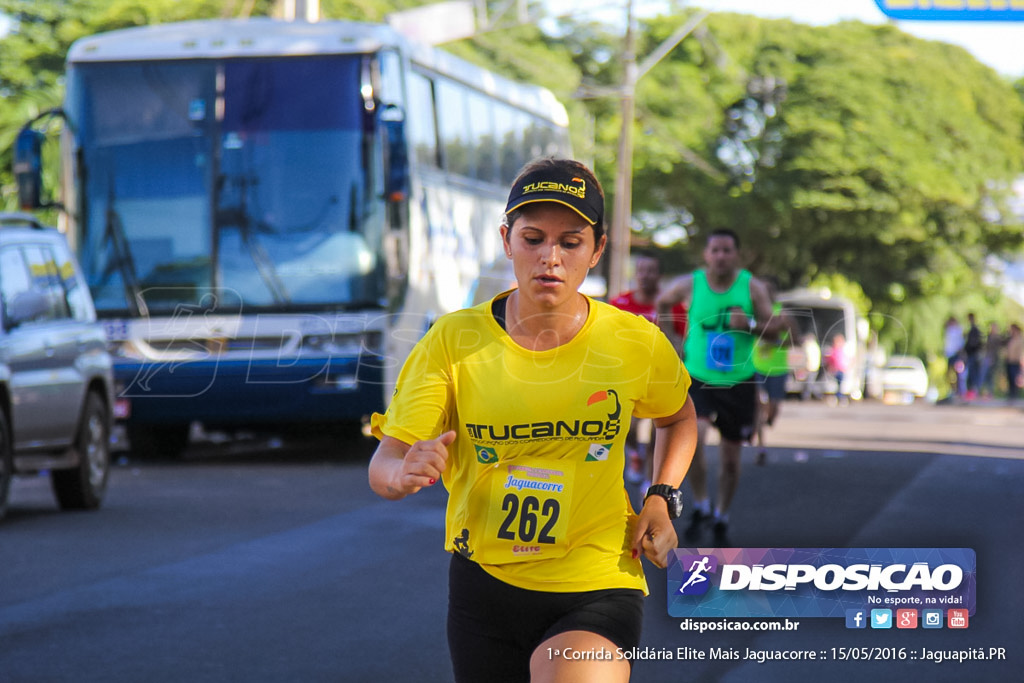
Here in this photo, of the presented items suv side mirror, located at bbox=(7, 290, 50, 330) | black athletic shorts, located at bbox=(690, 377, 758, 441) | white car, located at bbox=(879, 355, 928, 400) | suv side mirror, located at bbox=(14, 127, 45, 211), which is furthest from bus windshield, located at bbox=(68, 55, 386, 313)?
white car, located at bbox=(879, 355, 928, 400)

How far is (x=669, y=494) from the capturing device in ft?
12.5

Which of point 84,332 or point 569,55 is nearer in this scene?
point 84,332

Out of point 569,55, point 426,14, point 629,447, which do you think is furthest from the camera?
point 569,55

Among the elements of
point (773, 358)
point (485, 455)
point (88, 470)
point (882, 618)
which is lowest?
point (88, 470)

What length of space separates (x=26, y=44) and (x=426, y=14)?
9.77 m

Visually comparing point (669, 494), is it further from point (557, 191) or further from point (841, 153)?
point (841, 153)

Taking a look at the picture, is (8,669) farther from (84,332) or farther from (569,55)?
(569,55)

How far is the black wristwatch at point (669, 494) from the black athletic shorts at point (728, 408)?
6682 mm

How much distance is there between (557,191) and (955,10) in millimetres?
4226

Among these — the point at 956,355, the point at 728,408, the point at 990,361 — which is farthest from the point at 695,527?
the point at 990,361

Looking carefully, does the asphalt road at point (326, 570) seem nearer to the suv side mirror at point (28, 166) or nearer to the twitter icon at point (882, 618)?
the twitter icon at point (882, 618)

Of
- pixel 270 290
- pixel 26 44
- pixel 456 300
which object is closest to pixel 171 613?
pixel 270 290

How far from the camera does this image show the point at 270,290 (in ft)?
53.4

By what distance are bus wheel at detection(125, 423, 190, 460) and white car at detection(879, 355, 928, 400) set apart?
33.5m
